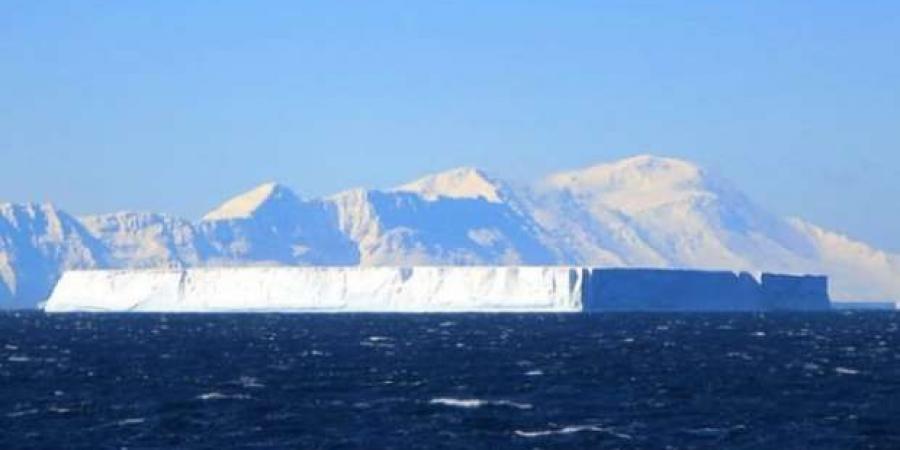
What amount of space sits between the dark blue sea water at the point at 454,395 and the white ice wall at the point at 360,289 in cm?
6881

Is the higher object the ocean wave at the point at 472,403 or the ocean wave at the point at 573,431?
the ocean wave at the point at 472,403

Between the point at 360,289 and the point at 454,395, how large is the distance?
128 m

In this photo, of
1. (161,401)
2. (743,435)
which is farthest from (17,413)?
(743,435)

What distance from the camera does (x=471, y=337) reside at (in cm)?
10625

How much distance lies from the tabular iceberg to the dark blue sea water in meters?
70.1

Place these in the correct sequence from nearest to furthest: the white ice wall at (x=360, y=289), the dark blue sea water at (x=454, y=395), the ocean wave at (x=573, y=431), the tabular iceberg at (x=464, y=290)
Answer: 1. the dark blue sea water at (x=454, y=395)
2. the ocean wave at (x=573, y=431)
3. the white ice wall at (x=360, y=289)
4. the tabular iceberg at (x=464, y=290)

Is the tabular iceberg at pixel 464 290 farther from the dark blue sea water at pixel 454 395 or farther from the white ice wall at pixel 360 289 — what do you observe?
the dark blue sea water at pixel 454 395

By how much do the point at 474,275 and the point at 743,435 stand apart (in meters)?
127

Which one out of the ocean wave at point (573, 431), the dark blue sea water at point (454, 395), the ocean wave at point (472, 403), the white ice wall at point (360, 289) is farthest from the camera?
the white ice wall at point (360, 289)

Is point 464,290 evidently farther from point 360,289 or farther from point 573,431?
point 573,431

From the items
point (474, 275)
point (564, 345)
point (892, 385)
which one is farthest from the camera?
point (474, 275)

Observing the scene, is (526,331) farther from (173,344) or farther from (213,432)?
(213,432)

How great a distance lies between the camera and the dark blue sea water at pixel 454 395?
4372cm

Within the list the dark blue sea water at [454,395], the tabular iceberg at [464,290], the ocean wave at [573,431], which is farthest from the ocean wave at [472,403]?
the tabular iceberg at [464,290]
